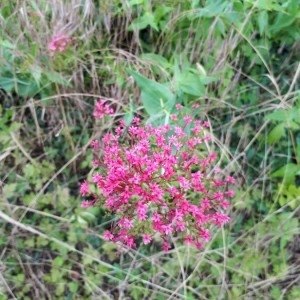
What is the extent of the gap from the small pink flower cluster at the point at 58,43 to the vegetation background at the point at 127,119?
0.09 ft

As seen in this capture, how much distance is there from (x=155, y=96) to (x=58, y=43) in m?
0.37

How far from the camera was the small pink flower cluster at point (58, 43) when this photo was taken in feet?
4.95

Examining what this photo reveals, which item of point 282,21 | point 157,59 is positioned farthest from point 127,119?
point 282,21

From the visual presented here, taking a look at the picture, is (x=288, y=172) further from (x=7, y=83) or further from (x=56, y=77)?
(x=7, y=83)

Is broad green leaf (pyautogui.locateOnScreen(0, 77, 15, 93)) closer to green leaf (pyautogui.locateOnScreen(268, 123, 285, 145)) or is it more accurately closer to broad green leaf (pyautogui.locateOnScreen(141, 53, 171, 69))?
broad green leaf (pyautogui.locateOnScreen(141, 53, 171, 69))

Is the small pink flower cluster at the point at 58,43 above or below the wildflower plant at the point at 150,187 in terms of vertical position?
above

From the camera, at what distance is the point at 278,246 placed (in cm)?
162

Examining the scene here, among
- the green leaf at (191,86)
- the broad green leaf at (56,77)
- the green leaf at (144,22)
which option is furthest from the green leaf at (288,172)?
the broad green leaf at (56,77)

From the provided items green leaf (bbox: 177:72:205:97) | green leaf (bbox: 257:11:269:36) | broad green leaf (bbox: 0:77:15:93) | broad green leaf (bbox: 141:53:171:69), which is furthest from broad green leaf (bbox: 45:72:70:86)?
green leaf (bbox: 257:11:269:36)

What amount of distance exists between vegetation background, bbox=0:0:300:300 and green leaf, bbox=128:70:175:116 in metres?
0.07

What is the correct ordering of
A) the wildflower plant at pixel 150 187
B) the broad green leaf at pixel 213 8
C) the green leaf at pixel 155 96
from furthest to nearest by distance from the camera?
1. the broad green leaf at pixel 213 8
2. the green leaf at pixel 155 96
3. the wildflower plant at pixel 150 187

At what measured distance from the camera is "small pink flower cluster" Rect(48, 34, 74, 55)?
4.95 ft

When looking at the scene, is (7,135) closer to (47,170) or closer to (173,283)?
(47,170)

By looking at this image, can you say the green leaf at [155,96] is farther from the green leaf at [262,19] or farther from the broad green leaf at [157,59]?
the green leaf at [262,19]
